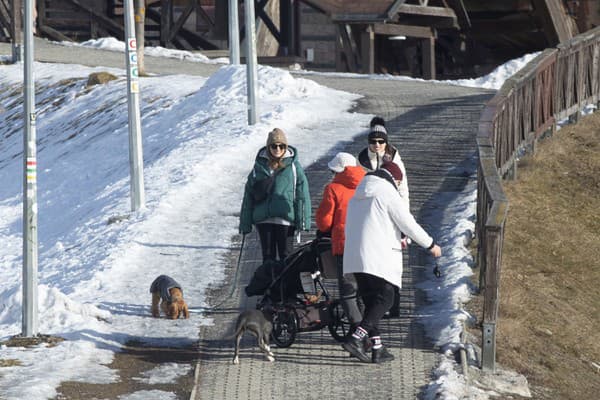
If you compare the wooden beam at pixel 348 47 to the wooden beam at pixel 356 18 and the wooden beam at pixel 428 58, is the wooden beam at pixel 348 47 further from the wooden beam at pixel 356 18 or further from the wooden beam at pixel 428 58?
the wooden beam at pixel 428 58

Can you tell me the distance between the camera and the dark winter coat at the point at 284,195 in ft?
39.7

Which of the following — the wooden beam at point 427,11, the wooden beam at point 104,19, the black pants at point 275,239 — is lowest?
the black pants at point 275,239

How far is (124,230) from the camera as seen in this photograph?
1625 cm

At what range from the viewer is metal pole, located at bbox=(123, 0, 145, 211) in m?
17.7

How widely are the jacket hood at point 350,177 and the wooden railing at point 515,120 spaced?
1142mm

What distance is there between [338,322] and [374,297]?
667 mm

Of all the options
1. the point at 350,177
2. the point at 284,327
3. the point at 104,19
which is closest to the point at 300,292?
the point at 284,327

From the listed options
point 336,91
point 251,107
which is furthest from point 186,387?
point 336,91

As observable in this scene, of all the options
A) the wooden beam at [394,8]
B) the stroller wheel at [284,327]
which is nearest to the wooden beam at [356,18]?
the wooden beam at [394,8]

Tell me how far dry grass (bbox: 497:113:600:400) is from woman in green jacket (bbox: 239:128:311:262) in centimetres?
213

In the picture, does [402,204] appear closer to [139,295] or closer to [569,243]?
[139,295]

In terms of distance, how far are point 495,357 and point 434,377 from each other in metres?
0.80

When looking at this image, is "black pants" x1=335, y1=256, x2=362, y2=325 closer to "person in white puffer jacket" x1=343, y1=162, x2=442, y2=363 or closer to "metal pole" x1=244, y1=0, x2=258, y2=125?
"person in white puffer jacket" x1=343, y1=162, x2=442, y2=363

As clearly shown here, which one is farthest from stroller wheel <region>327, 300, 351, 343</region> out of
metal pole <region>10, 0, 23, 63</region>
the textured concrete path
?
metal pole <region>10, 0, 23, 63</region>
